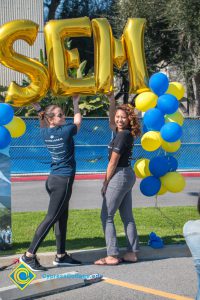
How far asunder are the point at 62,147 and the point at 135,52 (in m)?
1.55

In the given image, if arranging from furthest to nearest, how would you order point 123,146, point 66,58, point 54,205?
point 66,58
point 123,146
point 54,205

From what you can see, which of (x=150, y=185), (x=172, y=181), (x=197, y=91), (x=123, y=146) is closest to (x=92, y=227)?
(x=150, y=185)

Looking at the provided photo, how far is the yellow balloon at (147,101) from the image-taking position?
658 cm

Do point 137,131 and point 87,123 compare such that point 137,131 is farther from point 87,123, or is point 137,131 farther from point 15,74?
point 15,74

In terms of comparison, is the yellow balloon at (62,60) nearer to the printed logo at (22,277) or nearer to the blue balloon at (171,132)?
the blue balloon at (171,132)

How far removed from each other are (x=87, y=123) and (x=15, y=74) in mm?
7453

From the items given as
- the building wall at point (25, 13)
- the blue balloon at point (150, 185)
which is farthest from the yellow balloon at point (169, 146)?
the building wall at point (25, 13)

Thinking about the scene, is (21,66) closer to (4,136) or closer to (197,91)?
(4,136)

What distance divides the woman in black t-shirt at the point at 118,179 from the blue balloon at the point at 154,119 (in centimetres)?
35

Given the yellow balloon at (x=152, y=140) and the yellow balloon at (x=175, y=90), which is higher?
the yellow balloon at (x=175, y=90)

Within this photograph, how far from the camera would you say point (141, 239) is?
7.27 metres

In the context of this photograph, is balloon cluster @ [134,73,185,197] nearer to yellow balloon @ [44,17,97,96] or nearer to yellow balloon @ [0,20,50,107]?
yellow balloon @ [44,17,97,96]

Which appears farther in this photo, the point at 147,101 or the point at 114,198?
the point at 147,101

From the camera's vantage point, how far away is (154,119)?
21.5 ft
